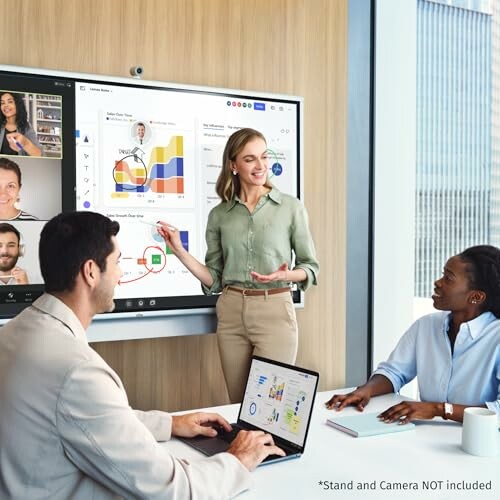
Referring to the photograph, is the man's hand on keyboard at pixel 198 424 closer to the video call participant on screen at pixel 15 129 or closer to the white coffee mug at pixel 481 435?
the white coffee mug at pixel 481 435

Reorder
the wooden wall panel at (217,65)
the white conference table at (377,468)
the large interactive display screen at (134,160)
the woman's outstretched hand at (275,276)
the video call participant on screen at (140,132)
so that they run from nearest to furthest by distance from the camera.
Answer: the white conference table at (377,468)
the woman's outstretched hand at (275,276)
the large interactive display screen at (134,160)
the wooden wall panel at (217,65)
the video call participant on screen at (140,132)

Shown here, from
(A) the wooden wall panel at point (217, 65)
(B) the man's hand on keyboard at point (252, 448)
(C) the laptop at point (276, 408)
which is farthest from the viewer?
(A) the wooden wall panel at point (217, 65)

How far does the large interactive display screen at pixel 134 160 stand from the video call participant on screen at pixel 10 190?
0.5 inches

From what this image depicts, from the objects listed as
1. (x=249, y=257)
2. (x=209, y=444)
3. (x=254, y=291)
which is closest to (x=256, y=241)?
(x=249, y=257)

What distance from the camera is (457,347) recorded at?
2.09 meters

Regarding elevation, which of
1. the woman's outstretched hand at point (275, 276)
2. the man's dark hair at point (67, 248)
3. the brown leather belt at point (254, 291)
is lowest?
the brown leather belt at point (254, 291)

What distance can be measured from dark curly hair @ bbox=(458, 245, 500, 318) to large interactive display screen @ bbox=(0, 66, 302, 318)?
5.25 feet

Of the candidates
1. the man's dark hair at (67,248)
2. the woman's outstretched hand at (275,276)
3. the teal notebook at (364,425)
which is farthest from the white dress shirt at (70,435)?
the woman's outstretched hand at (275,276)

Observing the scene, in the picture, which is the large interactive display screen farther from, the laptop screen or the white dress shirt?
the white dress shirt

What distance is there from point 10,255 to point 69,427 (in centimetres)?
185

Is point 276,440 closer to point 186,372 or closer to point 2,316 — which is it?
point 2,316

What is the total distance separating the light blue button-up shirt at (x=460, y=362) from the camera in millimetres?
2027

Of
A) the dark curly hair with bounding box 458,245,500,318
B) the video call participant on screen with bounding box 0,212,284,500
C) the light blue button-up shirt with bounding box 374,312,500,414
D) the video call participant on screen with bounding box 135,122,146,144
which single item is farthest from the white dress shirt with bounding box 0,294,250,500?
the video call participant on screen with bounding box 135,122,146,144

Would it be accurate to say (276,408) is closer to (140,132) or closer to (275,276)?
(275,276)
